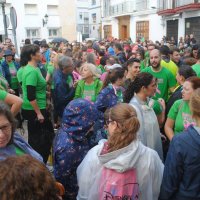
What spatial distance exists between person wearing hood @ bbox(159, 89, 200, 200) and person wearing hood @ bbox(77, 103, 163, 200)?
0.44 ft

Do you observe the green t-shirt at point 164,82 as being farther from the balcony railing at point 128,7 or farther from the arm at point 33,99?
the balcony railing at point 128,7

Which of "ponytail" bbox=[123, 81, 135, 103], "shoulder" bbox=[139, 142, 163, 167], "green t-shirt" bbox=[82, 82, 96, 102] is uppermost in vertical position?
"ponytail" bbox=[123, 81, 135, 103]

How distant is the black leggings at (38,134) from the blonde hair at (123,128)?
80.8 inches

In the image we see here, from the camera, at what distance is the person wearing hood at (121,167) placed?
2.12 metres

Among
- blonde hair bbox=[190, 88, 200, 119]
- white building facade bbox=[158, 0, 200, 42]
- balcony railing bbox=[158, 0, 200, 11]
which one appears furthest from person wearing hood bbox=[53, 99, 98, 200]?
balcony railing bbox=[158, 0, 200, 11]

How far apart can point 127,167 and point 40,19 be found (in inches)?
1303

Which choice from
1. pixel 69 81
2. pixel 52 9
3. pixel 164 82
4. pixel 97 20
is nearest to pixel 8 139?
pixel 69 81

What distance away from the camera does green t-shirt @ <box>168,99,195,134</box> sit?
3.01 metres

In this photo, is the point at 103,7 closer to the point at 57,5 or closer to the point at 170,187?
the point at 57,5

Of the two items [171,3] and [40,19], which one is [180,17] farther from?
[40,19]

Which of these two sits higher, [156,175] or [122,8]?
[122,8]

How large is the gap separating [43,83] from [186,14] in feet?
70.1

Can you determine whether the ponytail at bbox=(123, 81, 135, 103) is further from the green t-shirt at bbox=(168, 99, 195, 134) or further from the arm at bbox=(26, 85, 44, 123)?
the arm at bbox=(26, 85, 44, 123)

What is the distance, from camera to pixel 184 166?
212cm
